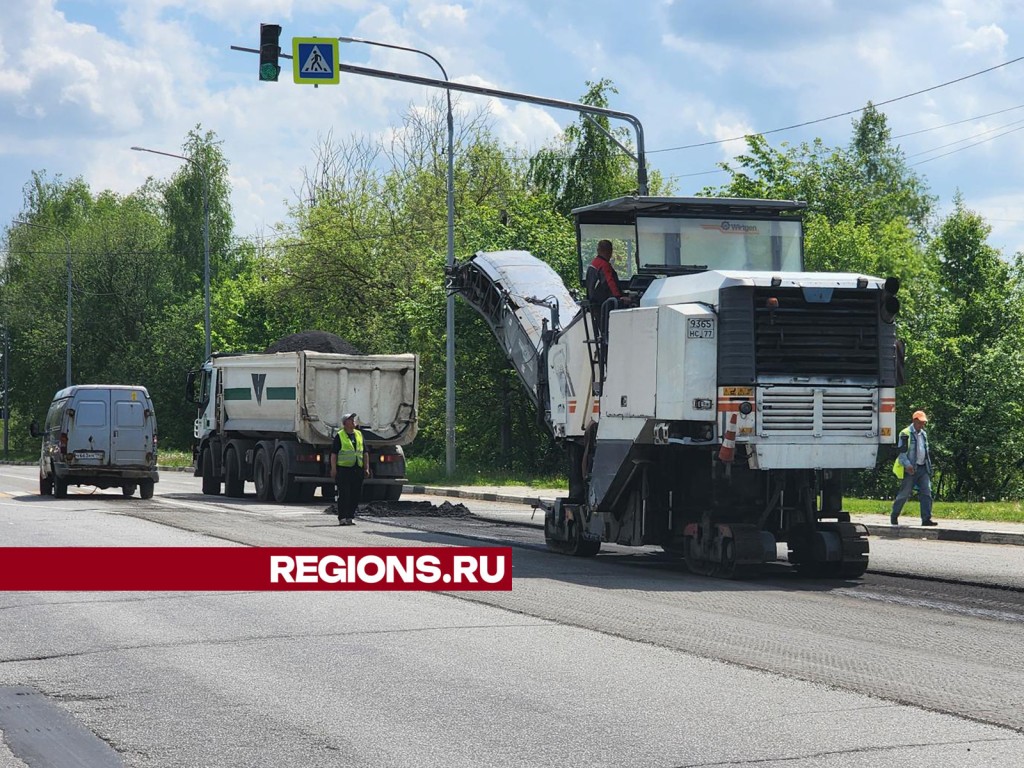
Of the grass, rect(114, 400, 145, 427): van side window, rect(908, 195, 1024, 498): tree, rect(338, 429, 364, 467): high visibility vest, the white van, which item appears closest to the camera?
rect(338, 429, 364, 467): high visibility vest

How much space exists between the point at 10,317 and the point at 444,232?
38.6 meters

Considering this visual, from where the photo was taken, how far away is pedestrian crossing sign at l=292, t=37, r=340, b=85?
66.4 ft

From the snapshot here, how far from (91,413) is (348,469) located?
379 inches

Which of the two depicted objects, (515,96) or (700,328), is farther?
(515,96)

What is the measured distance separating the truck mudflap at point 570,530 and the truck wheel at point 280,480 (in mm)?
11339

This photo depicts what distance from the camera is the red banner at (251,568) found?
540 inches

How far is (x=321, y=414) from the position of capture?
2762cm

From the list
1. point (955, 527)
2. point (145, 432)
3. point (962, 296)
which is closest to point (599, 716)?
point (955, 527)

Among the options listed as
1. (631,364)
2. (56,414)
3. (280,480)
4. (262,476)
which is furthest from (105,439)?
(631,364)

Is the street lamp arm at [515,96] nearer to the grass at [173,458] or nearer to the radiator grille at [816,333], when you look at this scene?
the radiator grille at [816,333]

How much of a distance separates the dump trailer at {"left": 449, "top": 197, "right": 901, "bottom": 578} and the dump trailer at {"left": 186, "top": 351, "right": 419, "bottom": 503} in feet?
38.6

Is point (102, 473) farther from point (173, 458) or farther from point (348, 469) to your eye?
point (173, 458)

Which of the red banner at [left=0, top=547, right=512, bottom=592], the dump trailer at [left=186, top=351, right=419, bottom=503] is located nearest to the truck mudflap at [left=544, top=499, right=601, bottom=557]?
the red banner at [left=0, top=547, right=512, bottom=592]

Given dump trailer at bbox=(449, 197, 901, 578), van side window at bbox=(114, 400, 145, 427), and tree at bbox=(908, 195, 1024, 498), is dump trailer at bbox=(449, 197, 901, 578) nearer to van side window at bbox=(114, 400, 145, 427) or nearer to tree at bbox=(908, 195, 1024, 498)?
van side window at bbox=(114, 400, 145, 427)
